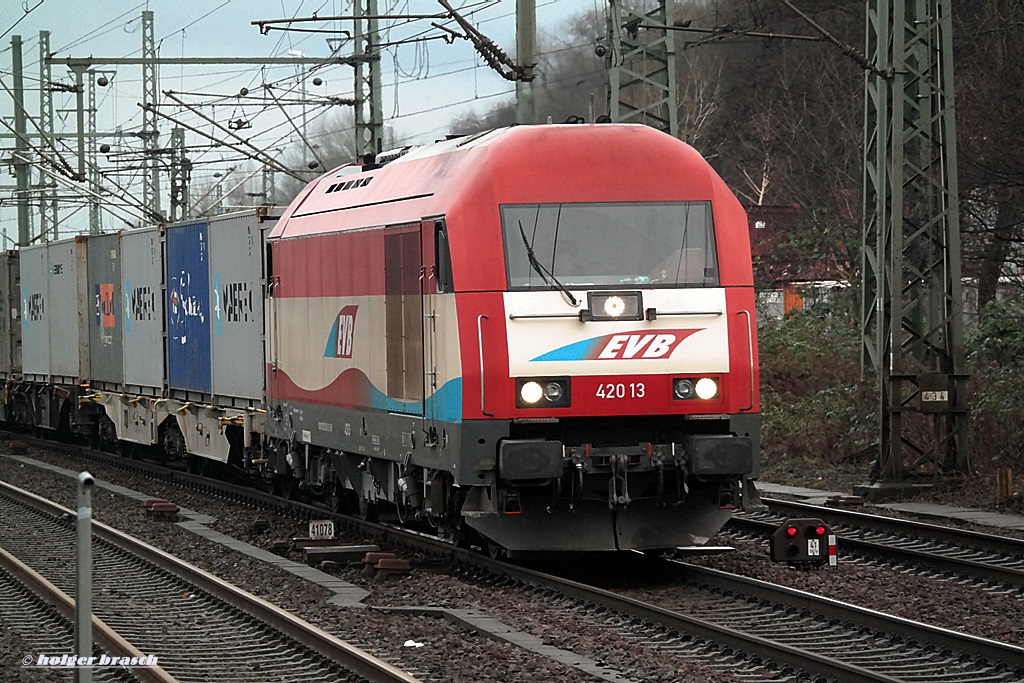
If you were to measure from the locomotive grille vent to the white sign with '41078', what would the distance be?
3197 millimetres

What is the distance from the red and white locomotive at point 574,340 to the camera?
37.8ft

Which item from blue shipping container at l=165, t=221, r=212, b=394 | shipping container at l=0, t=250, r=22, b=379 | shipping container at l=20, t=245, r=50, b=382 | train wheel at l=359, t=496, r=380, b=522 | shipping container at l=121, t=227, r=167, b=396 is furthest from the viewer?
shipping container at l=0, t=250, r=22, b=379

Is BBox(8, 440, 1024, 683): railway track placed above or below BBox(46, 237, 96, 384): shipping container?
below

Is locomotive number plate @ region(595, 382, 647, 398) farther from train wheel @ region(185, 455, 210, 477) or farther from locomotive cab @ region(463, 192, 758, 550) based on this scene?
train wheel @ region(185, 455, 210, 477)

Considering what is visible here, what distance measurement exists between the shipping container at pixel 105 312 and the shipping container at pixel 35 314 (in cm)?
283

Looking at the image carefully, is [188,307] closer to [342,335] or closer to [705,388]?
[342,335]

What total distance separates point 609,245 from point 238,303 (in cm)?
771

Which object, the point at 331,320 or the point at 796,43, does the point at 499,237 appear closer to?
the point at 331,320

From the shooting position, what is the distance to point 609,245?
39.1 feet

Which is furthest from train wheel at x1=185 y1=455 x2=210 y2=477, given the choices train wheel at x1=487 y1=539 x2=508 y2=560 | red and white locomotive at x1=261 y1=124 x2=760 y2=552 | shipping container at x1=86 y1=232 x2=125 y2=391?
train wheel at x1=487 y1=539 x2=508 y2=560

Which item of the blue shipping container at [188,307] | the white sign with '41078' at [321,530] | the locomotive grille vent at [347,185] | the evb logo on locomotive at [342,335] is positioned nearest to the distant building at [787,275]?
the blue shipping container at [188,307]

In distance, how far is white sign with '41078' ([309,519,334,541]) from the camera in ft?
48.6

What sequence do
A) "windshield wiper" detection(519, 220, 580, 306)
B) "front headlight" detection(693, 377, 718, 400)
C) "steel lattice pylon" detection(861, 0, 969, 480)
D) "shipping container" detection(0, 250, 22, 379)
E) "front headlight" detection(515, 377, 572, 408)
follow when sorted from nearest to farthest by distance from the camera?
"front headlight" detection(515, 377, 572, 408) < "windshield wiper" detection(519, 220, 580, 306) < "front headlight" detection(693, 377, 718, 400) < "steel lattice pylon" detection(861, 0, 969, 480) < "shipping container" detection(0, 250, 22, 379)

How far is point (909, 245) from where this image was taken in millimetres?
18703
